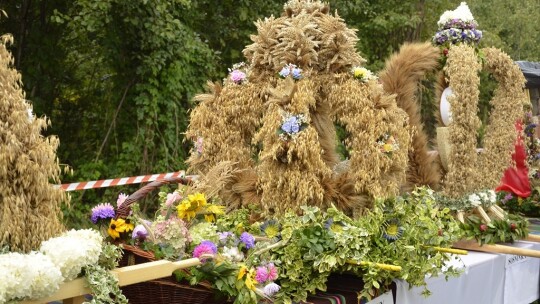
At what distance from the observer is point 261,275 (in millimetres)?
2787

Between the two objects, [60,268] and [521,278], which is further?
[521,278]

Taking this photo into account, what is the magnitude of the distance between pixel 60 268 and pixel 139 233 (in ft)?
2.00

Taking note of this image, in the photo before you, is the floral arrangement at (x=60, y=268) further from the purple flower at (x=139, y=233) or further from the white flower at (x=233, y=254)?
the white flower at (x=233, y=254)

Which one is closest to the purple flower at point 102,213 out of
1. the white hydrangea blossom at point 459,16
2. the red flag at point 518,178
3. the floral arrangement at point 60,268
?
the floral arrangement at point 60,268

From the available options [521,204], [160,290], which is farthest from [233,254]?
[521,204]

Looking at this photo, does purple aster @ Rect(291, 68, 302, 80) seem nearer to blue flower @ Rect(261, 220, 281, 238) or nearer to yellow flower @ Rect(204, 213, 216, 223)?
blue flower @ Rect(261, 220, 281, 238)

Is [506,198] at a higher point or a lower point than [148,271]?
lower

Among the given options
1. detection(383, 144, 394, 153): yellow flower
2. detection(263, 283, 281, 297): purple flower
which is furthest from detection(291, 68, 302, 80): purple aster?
detection(263, 283, 281, 297): purple flower

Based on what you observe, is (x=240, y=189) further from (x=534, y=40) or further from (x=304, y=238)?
(x=534, y=40)

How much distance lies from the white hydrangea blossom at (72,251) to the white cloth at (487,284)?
1.62m

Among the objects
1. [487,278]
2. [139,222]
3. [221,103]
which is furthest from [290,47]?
[487,278]

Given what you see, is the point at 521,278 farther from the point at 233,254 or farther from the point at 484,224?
the point at 233,254

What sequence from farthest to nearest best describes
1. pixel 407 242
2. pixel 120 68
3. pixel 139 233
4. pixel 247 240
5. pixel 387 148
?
pixel 120 68, pixel 387 148, pixel 407 242, pixel 247 240, pixel 139 233

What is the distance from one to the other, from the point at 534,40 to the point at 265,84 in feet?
51.8
